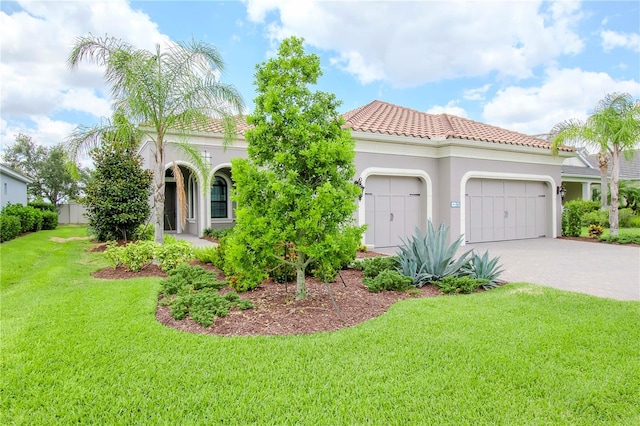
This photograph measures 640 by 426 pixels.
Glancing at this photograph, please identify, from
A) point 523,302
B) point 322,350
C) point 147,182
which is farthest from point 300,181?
point 147,182

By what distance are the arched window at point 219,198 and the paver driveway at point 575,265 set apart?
1038 centimetres

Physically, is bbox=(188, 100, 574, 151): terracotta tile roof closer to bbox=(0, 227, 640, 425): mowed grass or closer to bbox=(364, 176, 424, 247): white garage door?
bbox=(364, 176, 424, 247): white garage door

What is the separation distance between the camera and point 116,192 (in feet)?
40.2

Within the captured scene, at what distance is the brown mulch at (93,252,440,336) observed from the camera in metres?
4.73

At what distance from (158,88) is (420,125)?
10399mm

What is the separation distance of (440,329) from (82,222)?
1271 inches

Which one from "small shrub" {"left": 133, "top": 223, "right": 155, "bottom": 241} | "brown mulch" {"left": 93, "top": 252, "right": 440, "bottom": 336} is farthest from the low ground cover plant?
"small shrub" {"left": 133, "top": 223, "right": 155, "bottom": 241}

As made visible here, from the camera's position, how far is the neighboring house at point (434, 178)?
1322 centimetres

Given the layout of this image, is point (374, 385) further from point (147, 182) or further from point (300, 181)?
point (147, 182)

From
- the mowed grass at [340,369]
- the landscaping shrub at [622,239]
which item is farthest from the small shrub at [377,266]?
the landscaping shrub at [622,239]

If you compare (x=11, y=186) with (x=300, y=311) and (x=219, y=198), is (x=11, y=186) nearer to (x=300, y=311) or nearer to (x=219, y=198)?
(x=219, y=198)

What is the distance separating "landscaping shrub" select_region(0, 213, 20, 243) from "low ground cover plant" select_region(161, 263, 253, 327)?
11.4 m

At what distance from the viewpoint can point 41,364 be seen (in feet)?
12.2

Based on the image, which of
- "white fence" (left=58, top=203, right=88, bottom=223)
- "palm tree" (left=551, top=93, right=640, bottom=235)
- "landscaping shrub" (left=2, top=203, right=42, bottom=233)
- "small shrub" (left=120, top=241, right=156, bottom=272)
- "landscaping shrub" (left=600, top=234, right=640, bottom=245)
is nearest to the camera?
"small shrub" (left=120, top=241, right=156, bottom=272)
